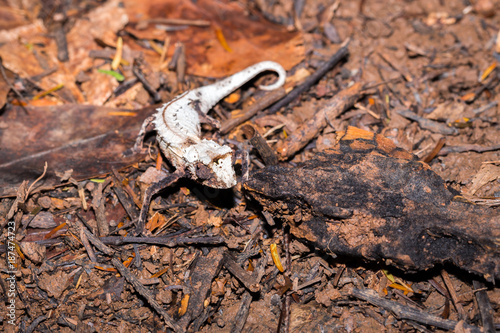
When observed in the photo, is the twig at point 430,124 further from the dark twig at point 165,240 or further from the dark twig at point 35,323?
the dark twig at point 35,323

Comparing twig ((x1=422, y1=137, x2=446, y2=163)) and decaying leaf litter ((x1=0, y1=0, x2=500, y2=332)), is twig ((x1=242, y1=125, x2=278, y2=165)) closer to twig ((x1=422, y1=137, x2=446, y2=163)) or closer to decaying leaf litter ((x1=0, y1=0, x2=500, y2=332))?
decaying leaf litter ((x1=0, y1=0, x2=500, y2=332))

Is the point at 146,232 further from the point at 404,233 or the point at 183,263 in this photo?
the point at 404,233

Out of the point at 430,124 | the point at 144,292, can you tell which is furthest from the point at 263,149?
the point at 430,124

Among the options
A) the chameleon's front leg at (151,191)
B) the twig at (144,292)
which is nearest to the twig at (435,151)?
the chameleon's front leg at (151,191)

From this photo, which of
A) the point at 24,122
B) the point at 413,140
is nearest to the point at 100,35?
the point at 24,122

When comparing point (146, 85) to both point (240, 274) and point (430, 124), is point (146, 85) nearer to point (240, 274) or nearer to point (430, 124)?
point (240, 274)
